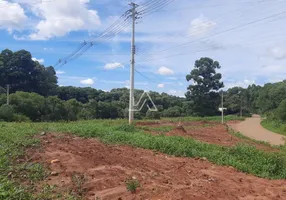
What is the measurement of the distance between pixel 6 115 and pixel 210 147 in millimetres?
27787

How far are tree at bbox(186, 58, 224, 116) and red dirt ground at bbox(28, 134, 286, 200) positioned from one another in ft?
164

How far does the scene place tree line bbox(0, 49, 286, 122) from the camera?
43.8 m

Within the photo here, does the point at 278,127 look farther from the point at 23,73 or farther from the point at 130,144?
the point at 23,73

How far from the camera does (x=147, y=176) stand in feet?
25.8

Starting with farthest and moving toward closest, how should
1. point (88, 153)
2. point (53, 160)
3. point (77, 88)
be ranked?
point (77, 88), point (88, 153), point (53, 160)

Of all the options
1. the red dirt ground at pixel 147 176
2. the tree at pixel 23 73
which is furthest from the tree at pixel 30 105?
the red dirt ground at pixel 147 176

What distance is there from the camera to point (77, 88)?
62375 millimetres

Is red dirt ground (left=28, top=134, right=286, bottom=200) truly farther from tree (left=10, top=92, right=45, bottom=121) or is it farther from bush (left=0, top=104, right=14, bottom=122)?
tree (left=10, top=92, right=45, bottom=121)

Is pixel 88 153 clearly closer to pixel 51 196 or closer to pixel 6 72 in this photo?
pixel 51 196

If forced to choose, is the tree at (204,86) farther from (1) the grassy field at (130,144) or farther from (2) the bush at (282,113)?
(1) the grassy field at (130,144)

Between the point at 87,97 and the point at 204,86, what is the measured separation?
20.7 meters

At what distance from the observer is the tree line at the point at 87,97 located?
43.8 m

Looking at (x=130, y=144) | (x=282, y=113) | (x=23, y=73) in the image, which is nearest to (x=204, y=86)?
(x=282, y=113)

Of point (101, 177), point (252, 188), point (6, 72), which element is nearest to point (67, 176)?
point (101, 177)
